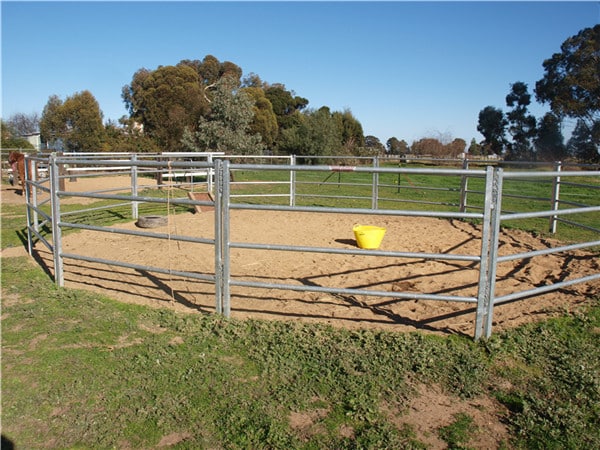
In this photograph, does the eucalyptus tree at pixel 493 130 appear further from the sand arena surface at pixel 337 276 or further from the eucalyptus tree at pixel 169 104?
the sand arena surface at pixel 337 276

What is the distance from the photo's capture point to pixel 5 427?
272 cm

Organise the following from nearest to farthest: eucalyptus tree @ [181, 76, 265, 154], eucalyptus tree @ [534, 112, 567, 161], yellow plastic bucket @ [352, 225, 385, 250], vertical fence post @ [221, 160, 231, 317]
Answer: vertical fence post @ [221, 160, 231, 317], yellow plastic bucket @ [352, 225, 385, 250], eucalyptus tree @ [181, 76, 265, 154], eucalyptus tree @ [534, 112, 567, 161]

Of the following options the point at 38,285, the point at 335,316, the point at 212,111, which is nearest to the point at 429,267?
the point at 335,316

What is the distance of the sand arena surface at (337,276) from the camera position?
4.60 metres

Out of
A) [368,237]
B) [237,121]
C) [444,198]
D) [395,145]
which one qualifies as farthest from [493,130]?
[368,237]

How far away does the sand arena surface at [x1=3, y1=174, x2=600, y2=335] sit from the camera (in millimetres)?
4598

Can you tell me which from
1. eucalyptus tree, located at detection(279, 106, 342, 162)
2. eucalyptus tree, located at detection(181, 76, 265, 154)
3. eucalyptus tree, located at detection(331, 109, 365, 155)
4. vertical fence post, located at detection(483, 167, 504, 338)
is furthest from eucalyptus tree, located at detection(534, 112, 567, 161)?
vertical fence post, located at detection(483, 167, 504, 338)

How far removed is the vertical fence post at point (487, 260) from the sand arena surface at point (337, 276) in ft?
0.92

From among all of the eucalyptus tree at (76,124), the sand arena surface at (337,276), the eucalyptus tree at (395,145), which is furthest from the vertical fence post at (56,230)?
the eucalyptus tree at (395,145)

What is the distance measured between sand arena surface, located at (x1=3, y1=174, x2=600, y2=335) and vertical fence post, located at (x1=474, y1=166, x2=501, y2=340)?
280mm

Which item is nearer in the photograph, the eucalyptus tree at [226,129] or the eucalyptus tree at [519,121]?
the eucalyptus tree at [226,129]

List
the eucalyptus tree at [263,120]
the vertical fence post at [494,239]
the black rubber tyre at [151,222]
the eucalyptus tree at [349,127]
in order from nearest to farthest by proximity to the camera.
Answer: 1. the vertical fence post at [494,239]
2. the black rubber tyre at [151,222]
3. the eucalyptus tree at [263,120]
4. the eucalyptus tree at [349,127]

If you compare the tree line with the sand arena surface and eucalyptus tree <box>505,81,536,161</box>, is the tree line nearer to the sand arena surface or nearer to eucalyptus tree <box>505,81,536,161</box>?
eucalyptus tree <box>505,81,536,161</box>

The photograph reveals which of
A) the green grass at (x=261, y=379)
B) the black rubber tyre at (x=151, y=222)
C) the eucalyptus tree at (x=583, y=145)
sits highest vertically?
the eucalyptus tree at (x=583, y=145)
